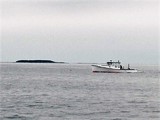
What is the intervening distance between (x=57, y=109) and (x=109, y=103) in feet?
24.1

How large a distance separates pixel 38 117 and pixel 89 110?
18.0ft

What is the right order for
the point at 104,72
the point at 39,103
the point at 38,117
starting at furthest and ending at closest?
the point at 104,72 < the point at 39,103 < the point at 38,117

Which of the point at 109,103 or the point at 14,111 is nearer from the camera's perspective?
the point at 14,111

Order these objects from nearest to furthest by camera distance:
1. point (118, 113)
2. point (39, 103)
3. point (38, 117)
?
1. point (38, 117)
2. point (118, 113)
3. point (39, 103)

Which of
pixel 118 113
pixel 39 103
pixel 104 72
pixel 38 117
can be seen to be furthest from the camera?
pixel 104 72

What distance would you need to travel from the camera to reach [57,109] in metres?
36.1

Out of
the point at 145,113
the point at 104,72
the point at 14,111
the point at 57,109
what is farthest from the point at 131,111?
the point at 104,72

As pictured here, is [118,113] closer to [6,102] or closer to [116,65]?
[6,102]

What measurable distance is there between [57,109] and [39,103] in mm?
5236

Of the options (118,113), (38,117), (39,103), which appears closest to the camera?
(38,117)

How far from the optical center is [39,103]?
134 ft

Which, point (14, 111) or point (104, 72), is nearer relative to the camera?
point (14, 111)

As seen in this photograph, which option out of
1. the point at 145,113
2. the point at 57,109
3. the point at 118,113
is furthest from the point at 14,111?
the point at 145,113

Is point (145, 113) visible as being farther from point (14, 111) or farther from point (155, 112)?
point (14, 111)
